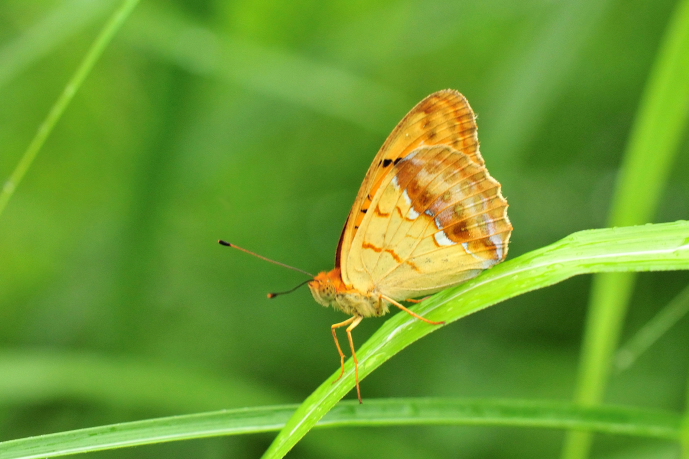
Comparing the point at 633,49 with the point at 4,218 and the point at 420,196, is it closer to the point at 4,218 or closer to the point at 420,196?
the point at 420,196

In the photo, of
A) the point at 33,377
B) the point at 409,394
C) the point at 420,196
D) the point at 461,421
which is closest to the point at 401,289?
the point at 420,196

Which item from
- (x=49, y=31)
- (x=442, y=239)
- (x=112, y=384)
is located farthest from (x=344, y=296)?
(x=49, y=31)

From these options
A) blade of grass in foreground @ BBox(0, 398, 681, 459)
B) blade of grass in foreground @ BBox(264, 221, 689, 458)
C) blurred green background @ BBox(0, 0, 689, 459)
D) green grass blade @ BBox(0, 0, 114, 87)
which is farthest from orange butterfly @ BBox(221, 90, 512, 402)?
green grass blade @ BBox(0, 0, 114, 87)

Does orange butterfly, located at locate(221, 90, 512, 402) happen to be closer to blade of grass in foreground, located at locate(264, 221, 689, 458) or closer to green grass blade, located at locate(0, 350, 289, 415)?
blade of grass in foreground, located at locate(264, 221, 689, 458)

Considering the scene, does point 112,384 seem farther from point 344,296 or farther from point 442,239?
point 442,239

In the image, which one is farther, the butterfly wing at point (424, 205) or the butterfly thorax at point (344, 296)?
the butterfly thorax at point (344, 296)

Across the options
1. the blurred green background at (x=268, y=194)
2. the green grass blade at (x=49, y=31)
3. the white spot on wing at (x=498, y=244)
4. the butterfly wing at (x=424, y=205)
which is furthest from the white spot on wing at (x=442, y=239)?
the green grass blade at (x=49, y=31)

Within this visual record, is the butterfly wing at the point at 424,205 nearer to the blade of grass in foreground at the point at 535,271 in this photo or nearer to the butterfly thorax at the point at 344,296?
the butterfly thorax at the point at 344,296
